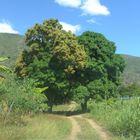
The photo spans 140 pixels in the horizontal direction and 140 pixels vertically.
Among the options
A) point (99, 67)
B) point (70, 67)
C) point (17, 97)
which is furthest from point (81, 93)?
point (17, 97)

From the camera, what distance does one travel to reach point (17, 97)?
27.5 meters

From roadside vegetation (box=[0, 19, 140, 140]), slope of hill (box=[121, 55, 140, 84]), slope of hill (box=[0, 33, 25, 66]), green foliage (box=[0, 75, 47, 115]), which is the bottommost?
green foliage (box=[0, 75, 47, 115])

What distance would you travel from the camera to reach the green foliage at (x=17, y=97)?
27031 mm

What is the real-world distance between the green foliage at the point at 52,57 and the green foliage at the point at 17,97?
11085 millimetres

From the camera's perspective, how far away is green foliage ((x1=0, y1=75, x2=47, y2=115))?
27031 millimetres

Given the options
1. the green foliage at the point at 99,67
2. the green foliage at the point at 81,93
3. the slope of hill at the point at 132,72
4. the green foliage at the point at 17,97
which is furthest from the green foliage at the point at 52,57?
the slope of hill at the point at 132,72

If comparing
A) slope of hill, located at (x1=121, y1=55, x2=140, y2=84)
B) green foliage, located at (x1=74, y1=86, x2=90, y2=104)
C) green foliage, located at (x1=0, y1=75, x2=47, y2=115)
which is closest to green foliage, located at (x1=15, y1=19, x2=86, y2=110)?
green foliage, located at (x1=74, y1=86, x2=90, y2=104)

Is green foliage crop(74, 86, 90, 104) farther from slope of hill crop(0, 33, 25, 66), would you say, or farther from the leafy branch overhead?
slope of hill crop(0, 33, 25, 66)

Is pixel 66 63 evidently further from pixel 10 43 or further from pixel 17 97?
pixel 10 43

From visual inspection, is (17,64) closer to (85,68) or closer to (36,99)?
(85,68)

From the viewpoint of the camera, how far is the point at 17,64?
44.4 meters

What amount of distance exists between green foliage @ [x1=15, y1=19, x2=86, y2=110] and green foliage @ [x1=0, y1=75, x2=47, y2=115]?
36.4 feet

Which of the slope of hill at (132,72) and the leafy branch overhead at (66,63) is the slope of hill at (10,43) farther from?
the leafy branch overhead at (66,63)

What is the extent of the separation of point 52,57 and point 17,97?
1516 cm
